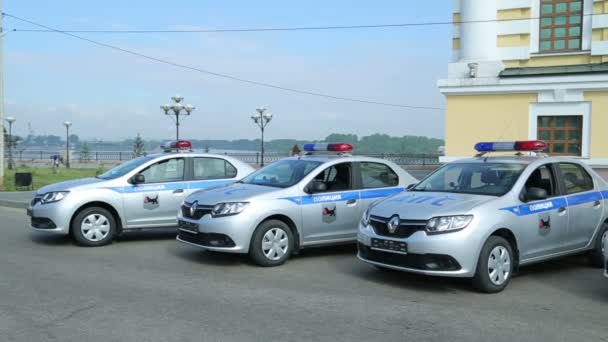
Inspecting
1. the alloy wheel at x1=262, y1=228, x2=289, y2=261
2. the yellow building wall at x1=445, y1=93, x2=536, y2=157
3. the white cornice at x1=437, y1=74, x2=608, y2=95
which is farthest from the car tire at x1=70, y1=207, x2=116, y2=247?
the white cornice at x1=437, y1=74, x2=608, y2=95

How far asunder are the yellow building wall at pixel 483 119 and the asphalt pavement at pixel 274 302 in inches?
325

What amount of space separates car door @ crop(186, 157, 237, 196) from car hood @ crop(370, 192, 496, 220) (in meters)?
4.25

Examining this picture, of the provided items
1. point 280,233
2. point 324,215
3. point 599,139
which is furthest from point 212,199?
point 599,139

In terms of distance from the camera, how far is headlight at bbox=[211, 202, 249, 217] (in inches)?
317

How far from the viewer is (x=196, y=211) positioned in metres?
8.41

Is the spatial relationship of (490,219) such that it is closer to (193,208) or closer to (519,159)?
(519,159)

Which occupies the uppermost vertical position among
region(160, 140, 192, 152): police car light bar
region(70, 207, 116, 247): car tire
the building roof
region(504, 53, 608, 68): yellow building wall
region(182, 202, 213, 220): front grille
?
region(504, 53, 608, 68): yellow building wall

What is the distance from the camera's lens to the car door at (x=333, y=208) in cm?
862

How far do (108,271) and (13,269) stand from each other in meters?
1.27

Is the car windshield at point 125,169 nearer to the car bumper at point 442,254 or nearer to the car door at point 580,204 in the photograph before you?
the car bumper at point 442,254

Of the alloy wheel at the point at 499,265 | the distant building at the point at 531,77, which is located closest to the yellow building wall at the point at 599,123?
the distant building at the point at 531,77

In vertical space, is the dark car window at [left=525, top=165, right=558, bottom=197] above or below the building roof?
below

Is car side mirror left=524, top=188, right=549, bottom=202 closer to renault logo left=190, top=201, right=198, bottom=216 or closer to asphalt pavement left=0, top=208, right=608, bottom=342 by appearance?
asphalt pavement left=0, top=208, right=608, bottom=342

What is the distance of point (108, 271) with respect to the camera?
7852mm
